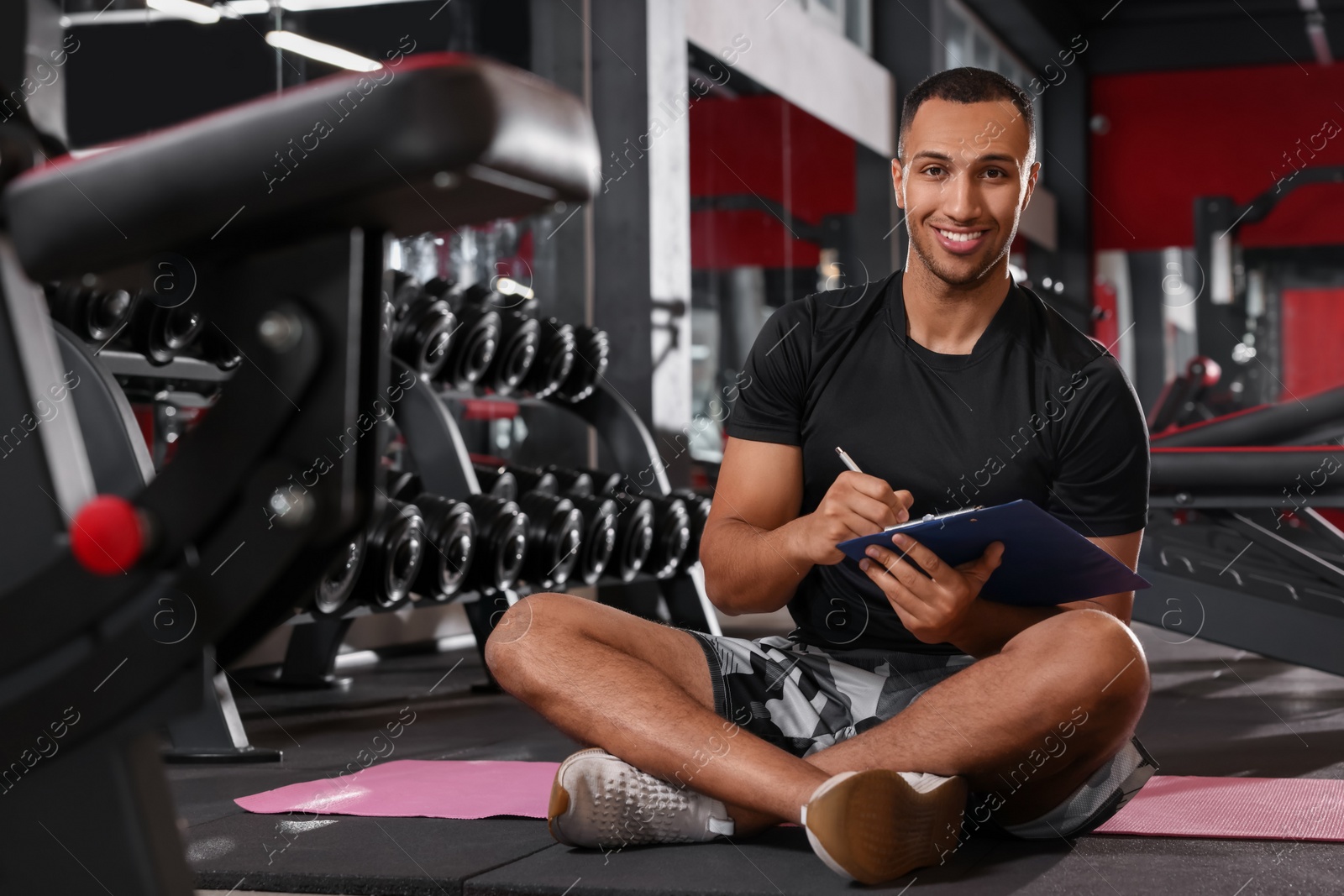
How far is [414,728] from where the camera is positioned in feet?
9.07

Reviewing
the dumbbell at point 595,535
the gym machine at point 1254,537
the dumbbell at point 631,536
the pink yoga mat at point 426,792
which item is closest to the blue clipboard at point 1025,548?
the pink yoga mat at point 426,792

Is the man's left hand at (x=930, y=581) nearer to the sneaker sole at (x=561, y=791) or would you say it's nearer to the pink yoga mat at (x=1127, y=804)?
the sneaker sole at (x=561, y=791)

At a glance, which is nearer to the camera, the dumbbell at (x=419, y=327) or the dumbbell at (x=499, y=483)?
the dumbbell at (x=419, y=327)

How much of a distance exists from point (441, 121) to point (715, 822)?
1167mm

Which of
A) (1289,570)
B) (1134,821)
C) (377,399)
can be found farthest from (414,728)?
(377,399)

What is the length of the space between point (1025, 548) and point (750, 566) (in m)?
0.37

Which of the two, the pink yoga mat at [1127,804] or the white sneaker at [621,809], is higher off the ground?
the white sneaker at [621,809]

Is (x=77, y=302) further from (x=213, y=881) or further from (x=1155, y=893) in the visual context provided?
(x=1155, y=893)

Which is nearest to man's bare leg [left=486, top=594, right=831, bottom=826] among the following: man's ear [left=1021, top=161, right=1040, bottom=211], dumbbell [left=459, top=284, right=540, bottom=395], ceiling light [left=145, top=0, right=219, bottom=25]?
man's ear [left=1021, top=161, right=1040, bottom=211]

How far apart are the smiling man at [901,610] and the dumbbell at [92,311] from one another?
1.24 m

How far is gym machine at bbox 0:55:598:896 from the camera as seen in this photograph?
62 cm

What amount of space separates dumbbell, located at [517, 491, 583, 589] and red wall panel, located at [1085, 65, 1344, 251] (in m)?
7.62

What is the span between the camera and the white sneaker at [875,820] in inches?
53.1

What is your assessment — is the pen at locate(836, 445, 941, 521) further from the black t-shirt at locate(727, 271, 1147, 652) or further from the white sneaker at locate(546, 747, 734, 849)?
the white sneaker at locate(546, 747, 734, 849)
